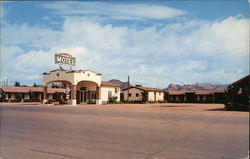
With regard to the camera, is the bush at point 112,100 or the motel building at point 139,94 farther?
the motel building at point 139,94

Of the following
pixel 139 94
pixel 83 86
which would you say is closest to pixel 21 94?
pixel 83 86

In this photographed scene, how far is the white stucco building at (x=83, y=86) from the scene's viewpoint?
124ft

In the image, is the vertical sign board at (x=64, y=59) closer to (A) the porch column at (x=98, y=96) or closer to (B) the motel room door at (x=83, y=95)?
(A) the porch column at (x=98, y=96)

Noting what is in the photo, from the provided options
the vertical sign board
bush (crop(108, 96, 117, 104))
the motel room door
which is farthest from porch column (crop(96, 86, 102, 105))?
the vertical sign board

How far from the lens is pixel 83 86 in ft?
144

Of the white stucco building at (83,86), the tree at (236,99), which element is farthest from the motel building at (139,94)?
the tree at (236,99)

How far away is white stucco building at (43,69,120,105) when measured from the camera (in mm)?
37875

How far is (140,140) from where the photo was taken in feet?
30.0

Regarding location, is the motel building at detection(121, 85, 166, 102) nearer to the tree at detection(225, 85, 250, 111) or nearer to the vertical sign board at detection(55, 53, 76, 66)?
the vertical sign board at detection(55, 53, 76, 66)

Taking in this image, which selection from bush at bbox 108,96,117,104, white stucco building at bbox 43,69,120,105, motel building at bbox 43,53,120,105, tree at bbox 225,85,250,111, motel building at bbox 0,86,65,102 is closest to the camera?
tree at bbox 225,85,250,111

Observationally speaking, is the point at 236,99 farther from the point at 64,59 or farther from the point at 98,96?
the point at 64,59

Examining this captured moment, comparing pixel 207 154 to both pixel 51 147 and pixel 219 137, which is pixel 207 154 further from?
pixel 51 147

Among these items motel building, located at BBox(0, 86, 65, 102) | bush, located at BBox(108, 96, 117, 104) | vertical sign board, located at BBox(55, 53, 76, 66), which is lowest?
bush, located at BBox(108, 96, 117, 104)

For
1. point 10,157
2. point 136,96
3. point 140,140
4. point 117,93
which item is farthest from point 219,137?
point 136,96
